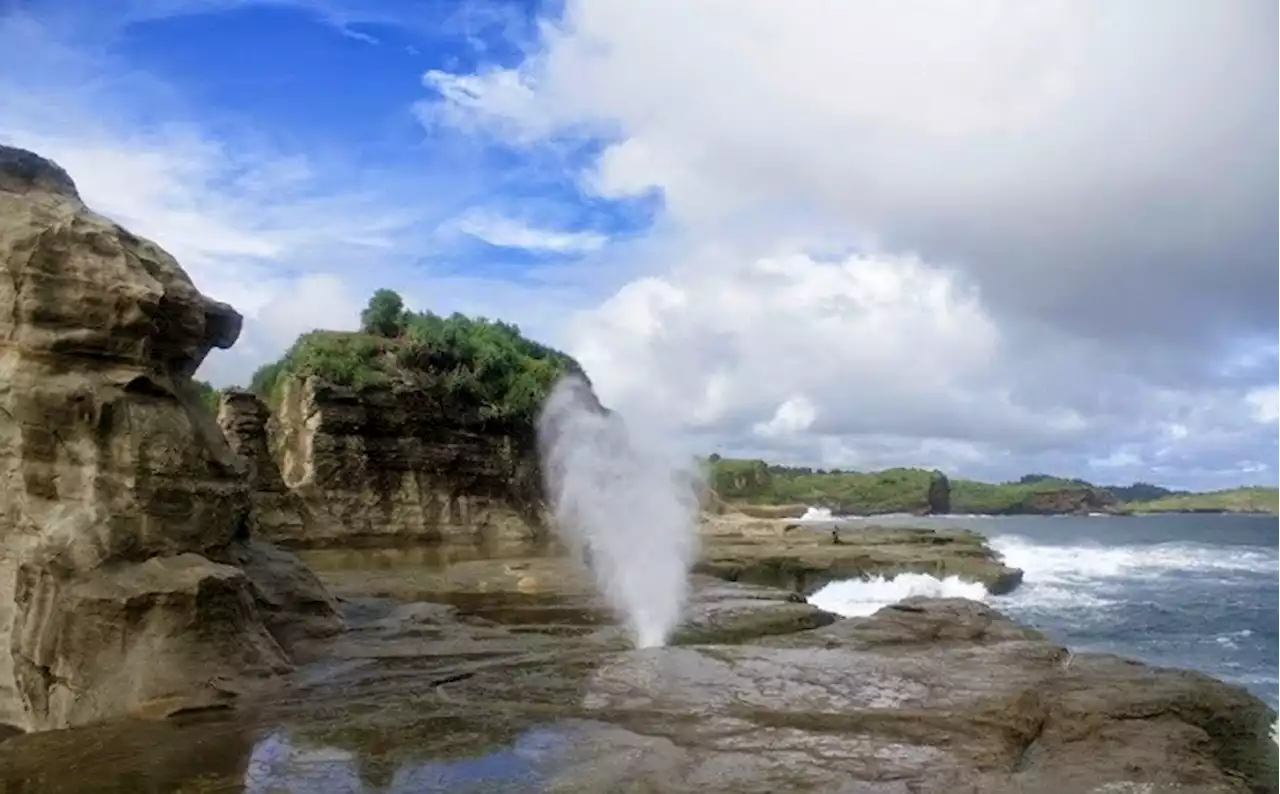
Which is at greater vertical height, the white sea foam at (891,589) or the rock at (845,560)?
the rock at (845,560)

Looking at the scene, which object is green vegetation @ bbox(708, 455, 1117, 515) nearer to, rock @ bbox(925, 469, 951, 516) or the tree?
rock @ bbox(925, 469, 951, 516)

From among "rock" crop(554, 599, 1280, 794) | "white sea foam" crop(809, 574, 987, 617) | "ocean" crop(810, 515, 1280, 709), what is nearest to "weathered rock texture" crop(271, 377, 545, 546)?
"white sea foam" crop(809, 574, 987, 617)

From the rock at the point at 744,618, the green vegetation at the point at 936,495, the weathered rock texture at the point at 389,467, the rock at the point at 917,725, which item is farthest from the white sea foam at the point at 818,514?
the rock at the point at 917,725

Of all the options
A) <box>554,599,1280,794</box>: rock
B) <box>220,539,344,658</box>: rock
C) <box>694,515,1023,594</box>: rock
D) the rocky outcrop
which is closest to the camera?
<box>554,599,1280,794</box>: rock

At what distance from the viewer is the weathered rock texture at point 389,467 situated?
36.7m

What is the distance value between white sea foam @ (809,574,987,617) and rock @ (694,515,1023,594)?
0.37 metres

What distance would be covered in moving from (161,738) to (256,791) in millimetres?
2301

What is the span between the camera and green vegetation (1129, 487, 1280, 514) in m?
167

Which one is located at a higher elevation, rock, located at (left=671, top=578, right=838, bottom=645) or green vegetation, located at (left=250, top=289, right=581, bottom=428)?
green vegetation, located at (left=250, top=289, right=581, bottom=428)

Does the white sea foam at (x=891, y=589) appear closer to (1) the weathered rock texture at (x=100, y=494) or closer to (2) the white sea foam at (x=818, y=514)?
(1) the weathered rock texture at (x=100, y=494)

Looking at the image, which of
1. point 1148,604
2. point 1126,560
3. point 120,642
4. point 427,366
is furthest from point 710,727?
point 1126,560

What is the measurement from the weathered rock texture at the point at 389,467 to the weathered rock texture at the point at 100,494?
79.5 ft

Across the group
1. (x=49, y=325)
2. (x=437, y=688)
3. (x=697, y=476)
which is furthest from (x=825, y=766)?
(x=697, y=476)

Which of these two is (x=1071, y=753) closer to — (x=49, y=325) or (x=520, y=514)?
(x=49, y=325)
